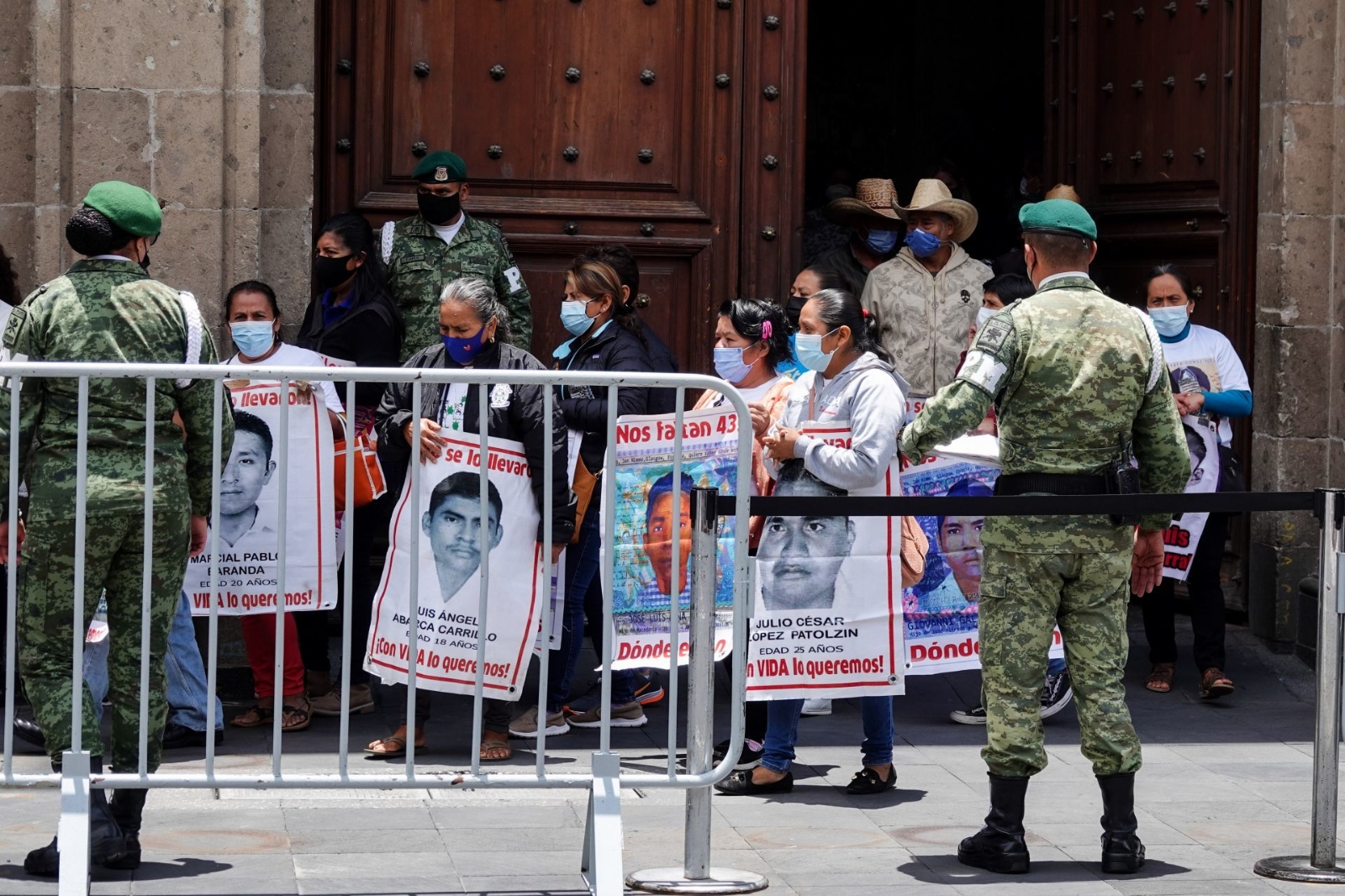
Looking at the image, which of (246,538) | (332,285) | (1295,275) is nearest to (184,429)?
(246,538)

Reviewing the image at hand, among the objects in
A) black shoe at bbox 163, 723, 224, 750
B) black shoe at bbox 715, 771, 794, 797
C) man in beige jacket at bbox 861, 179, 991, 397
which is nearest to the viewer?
black shoe at bbox 715, 771, 794, 797

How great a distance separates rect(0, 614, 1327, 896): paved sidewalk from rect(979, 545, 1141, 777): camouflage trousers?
35 cm

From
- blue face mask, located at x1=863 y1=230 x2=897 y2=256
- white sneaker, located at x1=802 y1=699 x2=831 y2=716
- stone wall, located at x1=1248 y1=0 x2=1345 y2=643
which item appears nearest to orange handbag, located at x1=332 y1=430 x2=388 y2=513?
white sneaker, located at x1=802 y1=699 x2=831 y2=716

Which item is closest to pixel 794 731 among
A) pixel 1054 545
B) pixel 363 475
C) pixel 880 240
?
pixel 1054 545

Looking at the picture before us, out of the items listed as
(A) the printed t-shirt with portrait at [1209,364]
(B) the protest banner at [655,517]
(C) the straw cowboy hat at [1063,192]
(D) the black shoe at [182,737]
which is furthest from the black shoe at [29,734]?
(C) the straw cowboy hat at [1063,192]

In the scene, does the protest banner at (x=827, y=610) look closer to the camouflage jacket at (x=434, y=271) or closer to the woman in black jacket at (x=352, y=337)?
the woman in black jacket at (x=352, y=337)

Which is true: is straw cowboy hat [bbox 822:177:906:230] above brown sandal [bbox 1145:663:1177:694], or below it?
above

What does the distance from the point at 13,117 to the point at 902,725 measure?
161 inches

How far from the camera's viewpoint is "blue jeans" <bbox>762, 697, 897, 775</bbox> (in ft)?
21.8

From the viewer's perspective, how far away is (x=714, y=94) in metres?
8.92

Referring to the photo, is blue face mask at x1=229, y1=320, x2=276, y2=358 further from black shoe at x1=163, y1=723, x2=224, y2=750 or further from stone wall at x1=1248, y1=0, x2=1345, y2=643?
stone wall at x1=1248, y1=0, x2=1345, y2=643

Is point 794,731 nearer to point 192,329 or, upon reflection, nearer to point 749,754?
point 749,754

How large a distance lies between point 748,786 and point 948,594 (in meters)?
0.95

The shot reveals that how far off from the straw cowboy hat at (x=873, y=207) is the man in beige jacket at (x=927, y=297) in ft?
0.49
